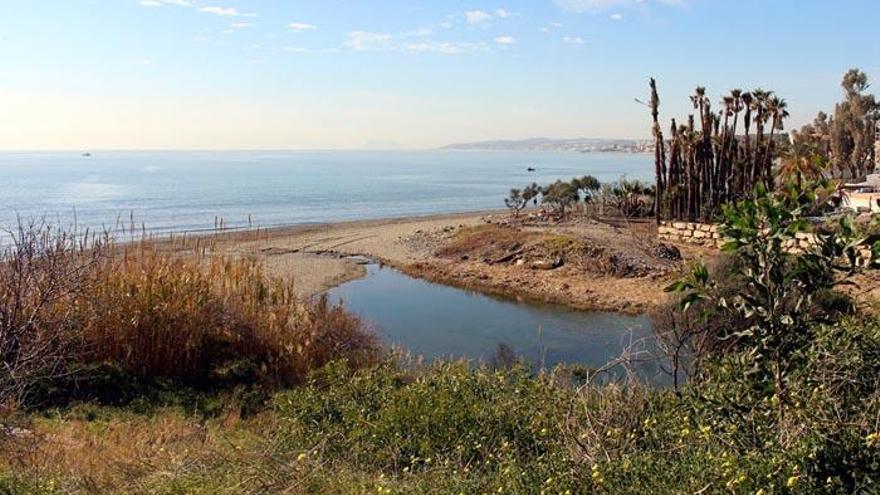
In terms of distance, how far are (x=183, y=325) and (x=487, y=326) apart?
1028 centimetres

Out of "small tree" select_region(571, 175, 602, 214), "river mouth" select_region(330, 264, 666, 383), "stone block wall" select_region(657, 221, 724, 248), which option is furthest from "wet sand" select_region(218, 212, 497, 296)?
"stone block wall" select_region(657, 221, 724, 248)

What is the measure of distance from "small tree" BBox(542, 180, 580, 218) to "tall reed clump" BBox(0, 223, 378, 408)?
3190cm

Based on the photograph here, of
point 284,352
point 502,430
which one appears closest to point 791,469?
point 502,430

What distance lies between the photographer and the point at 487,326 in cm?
2000

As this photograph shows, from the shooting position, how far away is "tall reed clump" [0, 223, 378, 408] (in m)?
10.0

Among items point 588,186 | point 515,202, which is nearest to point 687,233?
point 588,186

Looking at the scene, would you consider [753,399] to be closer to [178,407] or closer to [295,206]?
[178,407]

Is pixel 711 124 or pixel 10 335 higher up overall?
pixel 711 124

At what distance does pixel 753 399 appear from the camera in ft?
14.9

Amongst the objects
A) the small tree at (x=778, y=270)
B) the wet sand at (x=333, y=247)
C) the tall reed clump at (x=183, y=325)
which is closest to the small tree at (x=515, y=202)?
the wet sand at (x=333, y=247)

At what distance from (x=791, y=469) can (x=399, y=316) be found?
58.8 feet

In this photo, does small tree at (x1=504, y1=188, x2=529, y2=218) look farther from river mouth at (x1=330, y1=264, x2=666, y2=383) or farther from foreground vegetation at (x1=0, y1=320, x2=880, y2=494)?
foreground vegetation at (x1=0, y1=320, x2=880, y2=494)

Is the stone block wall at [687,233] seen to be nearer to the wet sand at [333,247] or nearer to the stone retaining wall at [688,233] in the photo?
the stone retaining wall at [688,233]

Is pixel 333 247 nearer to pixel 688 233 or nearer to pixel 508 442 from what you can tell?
pixel 688 233
